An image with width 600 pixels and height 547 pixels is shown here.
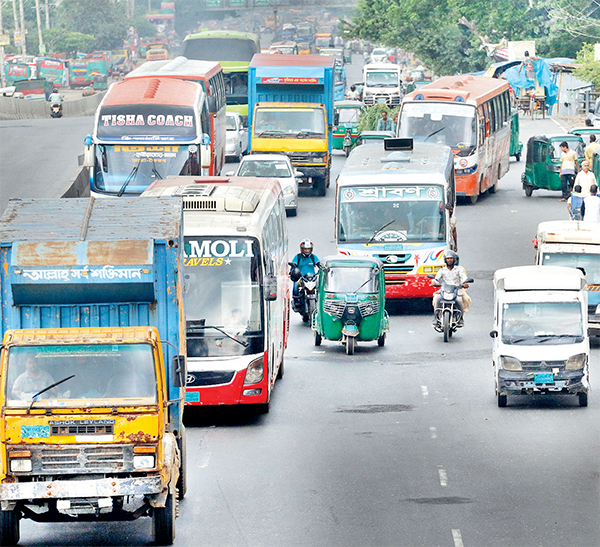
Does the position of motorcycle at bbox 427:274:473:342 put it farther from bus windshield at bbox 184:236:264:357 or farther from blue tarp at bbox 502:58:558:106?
blue tarp at bbox 502:58:558:106

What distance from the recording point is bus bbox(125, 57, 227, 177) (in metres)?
36.7

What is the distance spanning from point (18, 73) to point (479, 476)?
88575mm

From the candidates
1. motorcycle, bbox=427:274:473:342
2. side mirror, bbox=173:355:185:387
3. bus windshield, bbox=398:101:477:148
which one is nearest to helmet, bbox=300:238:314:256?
motorcycle, bbox=427:274:473:342

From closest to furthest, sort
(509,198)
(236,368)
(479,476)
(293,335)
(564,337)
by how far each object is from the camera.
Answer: (479,476) → (236,368) → (564,337) → (293,335) → (509,198)

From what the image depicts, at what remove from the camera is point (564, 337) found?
1767 cm

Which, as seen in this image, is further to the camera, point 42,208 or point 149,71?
point 149,71

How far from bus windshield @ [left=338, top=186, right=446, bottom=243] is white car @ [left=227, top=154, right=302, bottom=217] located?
969 centimetres

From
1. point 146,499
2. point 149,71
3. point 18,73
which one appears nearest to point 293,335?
point 146,499

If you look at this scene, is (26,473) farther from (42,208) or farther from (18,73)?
(18,73)

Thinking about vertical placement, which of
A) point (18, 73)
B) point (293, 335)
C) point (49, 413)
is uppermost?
point (49, 413)

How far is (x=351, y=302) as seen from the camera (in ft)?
70.3

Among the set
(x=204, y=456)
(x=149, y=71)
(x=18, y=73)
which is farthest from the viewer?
(x=18, y=73)

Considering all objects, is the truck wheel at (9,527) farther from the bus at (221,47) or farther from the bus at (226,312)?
the bus at (221,47)

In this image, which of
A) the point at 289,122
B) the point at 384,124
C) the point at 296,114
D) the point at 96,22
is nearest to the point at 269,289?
the point at 289,122
